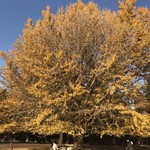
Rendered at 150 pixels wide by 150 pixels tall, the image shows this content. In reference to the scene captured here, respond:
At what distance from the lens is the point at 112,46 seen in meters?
24.6

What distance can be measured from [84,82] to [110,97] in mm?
2105

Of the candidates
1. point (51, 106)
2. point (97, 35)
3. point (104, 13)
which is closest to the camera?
point (51, 106)

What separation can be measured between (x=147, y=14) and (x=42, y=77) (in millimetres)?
10095

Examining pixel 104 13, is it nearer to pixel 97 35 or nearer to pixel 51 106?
pixel 97 35

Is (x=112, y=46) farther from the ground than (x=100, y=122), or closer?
farther from the ground

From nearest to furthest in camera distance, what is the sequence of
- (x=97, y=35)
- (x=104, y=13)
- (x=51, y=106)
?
(x=51, y=106), (x=97, y=35), (x=104, y=13)

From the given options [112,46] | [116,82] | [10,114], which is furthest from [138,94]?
[10,114]

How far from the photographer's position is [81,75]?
24266 millimetres

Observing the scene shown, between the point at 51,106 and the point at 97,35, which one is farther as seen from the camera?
the point at 97,35

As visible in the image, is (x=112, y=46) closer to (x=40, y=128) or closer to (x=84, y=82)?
(x=84, y=82)

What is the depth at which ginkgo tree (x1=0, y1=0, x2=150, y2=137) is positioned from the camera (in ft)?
77.6

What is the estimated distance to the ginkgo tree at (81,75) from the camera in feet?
A: 77.6

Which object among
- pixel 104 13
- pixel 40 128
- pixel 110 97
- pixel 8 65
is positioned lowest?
pixel 40 128

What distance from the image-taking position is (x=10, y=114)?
27.3 metres
